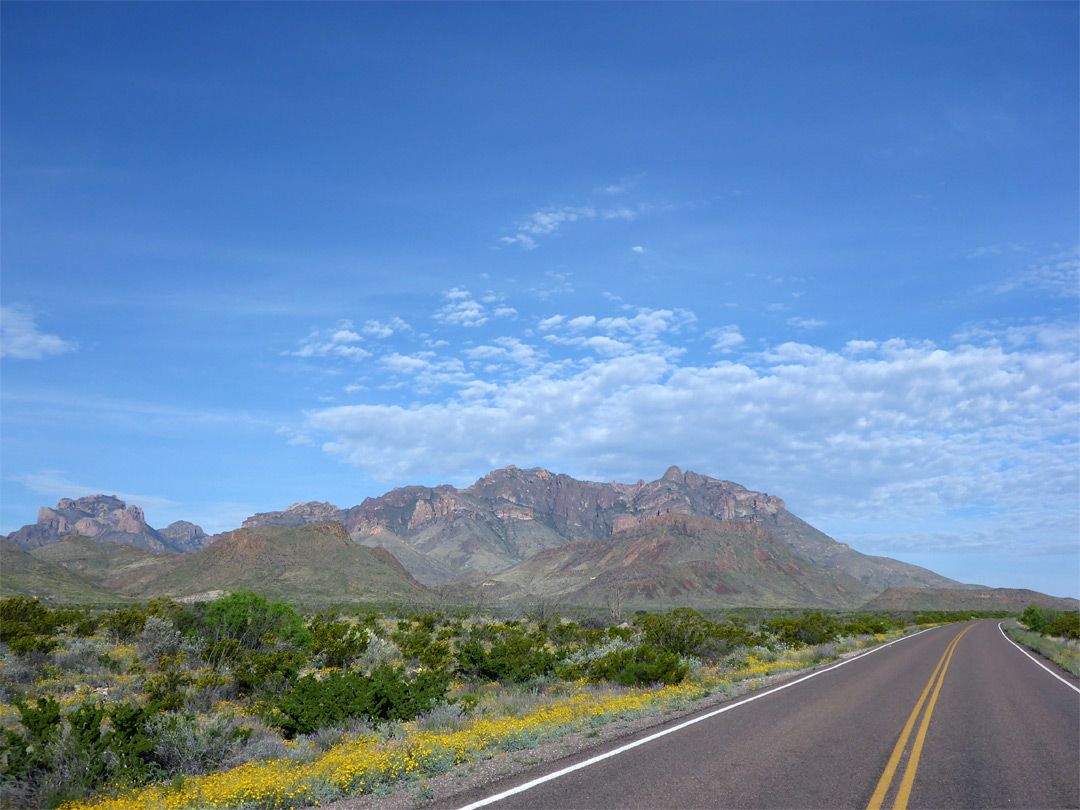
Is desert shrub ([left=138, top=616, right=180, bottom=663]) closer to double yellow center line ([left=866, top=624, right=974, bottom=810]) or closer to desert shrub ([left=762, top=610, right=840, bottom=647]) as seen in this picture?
double yellow center line ([left=866, top=624, right=974, bottom=810])

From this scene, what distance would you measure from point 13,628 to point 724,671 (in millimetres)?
23272

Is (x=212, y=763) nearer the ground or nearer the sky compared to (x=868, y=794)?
nearer the ground

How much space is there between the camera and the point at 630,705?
1290 cm

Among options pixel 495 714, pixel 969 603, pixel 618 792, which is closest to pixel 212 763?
pixel 495 714

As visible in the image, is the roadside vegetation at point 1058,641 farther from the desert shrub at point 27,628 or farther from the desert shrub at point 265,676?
the desert shrub at point 27,628

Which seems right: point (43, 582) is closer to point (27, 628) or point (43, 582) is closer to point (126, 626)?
point (126, 626)

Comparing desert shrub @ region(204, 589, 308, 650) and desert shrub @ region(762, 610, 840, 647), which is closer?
desert shrub @ region(204, 589, 308, 650)

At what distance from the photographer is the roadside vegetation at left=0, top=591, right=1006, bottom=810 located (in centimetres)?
840

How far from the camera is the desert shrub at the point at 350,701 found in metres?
12.0

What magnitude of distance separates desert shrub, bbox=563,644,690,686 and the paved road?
2.49m

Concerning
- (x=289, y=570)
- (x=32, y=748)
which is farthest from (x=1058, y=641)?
(x=289, y=570)

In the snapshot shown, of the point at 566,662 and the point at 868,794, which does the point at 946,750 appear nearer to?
the point at 868,794

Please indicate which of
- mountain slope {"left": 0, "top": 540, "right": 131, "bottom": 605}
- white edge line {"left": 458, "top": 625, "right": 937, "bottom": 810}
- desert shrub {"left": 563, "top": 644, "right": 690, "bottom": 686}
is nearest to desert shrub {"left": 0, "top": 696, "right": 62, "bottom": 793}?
white edge line {"left": 458, "top": 625, "right": 937, "bottom": 810}

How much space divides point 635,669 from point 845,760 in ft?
26.2
